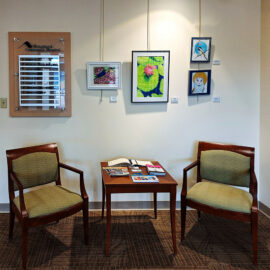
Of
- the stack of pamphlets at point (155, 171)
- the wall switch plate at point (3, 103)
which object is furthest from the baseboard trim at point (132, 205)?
the wall switch plate at point (3, 103)

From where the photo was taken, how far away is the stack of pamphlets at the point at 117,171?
1.90m

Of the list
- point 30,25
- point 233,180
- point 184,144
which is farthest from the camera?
point 184,144

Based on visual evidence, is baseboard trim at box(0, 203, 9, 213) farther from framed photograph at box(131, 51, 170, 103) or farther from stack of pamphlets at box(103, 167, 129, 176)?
framed photograph at box(131, 51, 170, 103)

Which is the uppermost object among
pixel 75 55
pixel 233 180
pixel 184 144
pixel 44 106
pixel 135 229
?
pixel 75 55

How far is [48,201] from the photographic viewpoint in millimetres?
1778

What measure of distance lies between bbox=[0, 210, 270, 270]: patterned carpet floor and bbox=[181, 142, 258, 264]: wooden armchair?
188 mm

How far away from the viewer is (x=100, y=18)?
2.41 m

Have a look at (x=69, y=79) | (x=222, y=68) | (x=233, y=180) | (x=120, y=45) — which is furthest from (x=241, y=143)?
(x=69, y=79)

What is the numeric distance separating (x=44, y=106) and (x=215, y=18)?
7.34ft

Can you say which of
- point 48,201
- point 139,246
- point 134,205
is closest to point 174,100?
point 134,205

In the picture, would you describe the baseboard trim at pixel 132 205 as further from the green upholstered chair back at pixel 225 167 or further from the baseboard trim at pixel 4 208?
the baseboard trim at pixel 4 208

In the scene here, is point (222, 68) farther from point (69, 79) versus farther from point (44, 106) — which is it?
point (44, 106)

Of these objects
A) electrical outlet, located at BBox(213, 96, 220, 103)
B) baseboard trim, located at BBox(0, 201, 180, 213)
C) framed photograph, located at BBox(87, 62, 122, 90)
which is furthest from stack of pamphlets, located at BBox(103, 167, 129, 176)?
electrical outlet, located at BBox(213, 96, 220, 103)

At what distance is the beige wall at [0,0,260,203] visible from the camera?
2402 mm
